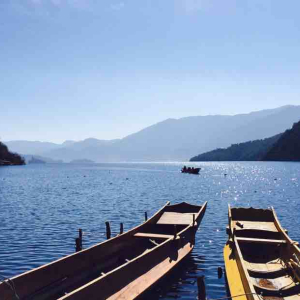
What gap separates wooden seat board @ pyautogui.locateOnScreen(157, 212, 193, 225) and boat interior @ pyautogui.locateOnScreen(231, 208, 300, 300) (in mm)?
4170

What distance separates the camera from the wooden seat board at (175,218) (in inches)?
1192

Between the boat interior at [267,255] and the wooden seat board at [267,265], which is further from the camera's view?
the wooden seat board at [267,265]

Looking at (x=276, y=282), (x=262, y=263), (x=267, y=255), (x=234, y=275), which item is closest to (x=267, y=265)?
(x=262, y=263)

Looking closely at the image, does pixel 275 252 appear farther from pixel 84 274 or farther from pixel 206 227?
pixel 206 227

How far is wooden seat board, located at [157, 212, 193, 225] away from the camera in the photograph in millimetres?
30266

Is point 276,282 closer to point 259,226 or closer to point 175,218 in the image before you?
point 259,226

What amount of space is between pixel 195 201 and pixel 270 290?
4918 centimetres

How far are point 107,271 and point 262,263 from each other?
9945 millimetres

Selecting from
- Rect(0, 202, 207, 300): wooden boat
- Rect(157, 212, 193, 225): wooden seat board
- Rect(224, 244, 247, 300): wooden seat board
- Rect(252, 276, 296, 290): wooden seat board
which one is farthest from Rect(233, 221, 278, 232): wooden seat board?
Rect(252, 276, 296, 290): wooden seat board

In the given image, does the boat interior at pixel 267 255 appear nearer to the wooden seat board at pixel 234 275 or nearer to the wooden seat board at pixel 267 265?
the wooden seat board at pixel 267 265

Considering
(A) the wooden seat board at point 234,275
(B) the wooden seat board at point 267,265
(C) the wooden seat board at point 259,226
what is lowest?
(B) the wooden seat board at point 267,265

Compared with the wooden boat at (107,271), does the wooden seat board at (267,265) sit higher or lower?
lower

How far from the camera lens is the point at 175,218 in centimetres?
3216

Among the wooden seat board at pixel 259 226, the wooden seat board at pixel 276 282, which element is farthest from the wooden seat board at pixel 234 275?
the wooden seat board at pixel 259 226
